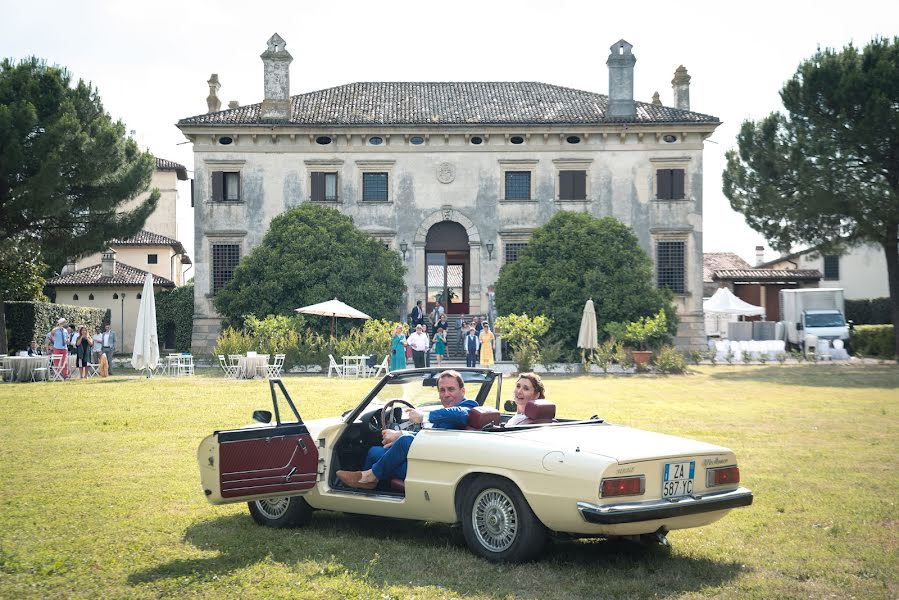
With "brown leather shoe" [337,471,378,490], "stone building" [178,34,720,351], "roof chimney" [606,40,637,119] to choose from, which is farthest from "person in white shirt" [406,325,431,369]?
"brown leather shoe" [337,471,378,490]

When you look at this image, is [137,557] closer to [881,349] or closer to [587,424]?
[587,424]

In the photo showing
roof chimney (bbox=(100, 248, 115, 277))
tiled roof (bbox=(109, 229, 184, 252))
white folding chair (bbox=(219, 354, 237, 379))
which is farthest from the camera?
tiled roof (bbox=(109, 229, 184, 252))

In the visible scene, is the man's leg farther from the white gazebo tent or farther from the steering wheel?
the white gazebo tent

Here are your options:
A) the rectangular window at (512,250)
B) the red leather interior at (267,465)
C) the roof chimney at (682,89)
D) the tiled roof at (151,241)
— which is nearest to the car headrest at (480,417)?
the red leather interior at (267,465)

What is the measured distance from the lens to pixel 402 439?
7500mm

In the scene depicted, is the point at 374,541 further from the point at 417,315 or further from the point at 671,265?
the point at 671,265

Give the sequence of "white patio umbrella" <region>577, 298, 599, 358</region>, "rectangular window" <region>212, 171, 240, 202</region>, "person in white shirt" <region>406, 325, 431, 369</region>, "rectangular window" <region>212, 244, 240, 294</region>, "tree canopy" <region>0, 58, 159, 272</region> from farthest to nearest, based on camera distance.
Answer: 1. "rectangular window" <region>212, 244, 240, 294</region>
2. "rectangular window" <region>212, 171, 240, 202</region>
3. "tree canopy" <region>0, 58, 159, 272</region>
4. "white patio umbrella" <region>577, 298, 599, 358</region>
5. "person in white shirt" <region>406, 325, 431, 369</region>

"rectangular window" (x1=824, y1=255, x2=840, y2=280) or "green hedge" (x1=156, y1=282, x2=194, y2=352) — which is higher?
"rectangular window" (x1=824, y1=255, x2=840, y2=280)

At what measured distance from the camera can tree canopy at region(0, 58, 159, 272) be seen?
108ft

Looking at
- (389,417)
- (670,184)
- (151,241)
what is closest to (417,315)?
(670,184)

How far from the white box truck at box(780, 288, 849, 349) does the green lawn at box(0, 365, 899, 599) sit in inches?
1166

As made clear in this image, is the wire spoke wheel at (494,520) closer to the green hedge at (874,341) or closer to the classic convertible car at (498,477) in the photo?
the classic convertible car at (498,477)

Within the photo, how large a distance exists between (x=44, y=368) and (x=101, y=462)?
16701 millimetres

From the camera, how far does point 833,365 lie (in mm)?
33969
